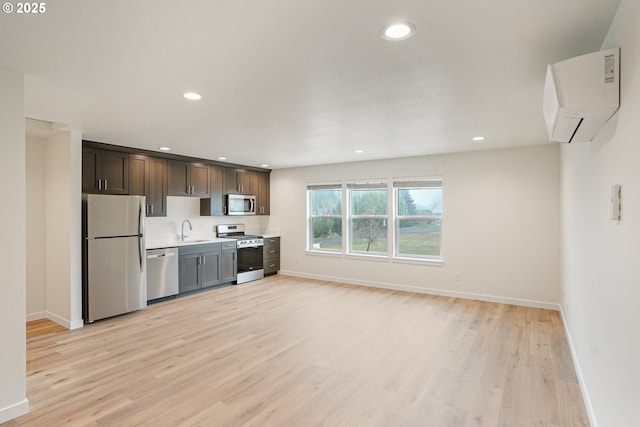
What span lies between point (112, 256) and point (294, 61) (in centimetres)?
385

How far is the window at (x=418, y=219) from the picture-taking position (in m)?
5.82

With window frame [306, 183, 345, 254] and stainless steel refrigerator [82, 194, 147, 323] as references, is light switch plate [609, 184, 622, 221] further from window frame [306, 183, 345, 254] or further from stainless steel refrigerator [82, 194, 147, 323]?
window frame [306, 183, 345, 254]

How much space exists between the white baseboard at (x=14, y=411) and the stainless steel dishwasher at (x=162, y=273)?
269 cm

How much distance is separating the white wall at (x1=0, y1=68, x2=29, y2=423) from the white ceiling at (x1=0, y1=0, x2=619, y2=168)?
0.83ft

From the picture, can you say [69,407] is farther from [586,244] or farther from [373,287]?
[373,287]

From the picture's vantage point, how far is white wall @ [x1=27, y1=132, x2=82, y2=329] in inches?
166

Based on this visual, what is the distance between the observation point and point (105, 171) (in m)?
4.78

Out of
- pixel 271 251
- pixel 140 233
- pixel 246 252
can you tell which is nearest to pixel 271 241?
pixel 271 251

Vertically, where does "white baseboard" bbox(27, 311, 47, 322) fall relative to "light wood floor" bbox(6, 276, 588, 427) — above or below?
above

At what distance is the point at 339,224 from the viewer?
6.96m

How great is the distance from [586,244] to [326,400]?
7.42 ft

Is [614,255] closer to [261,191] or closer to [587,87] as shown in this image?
[587,87]

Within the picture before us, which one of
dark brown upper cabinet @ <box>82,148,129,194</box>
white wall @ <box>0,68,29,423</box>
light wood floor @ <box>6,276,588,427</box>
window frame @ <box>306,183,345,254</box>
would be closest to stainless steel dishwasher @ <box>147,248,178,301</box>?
light wood floor @ <box>6,276,588,427</box>

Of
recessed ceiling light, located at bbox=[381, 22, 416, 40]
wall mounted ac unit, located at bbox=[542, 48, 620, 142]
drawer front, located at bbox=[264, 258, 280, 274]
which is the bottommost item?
drawer front, located at bbox=[264, 258, 280, 274]
